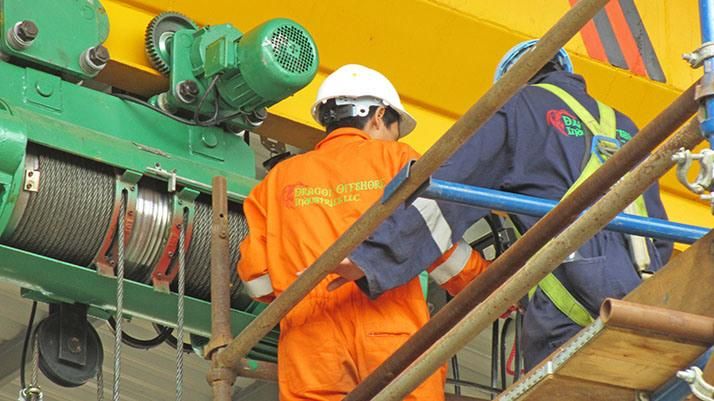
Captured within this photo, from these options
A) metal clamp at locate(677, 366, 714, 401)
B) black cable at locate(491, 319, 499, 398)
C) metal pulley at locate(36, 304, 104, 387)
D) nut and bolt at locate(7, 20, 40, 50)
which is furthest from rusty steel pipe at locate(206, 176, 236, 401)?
metal clamp at locate(677, 366, 714, 401)

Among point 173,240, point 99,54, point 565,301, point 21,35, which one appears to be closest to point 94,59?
point 99,54

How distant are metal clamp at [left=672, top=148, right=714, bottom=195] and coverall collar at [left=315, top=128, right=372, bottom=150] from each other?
2398 millimetres

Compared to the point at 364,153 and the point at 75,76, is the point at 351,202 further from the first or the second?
the point at 75,76

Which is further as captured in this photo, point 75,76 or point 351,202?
point 75,76

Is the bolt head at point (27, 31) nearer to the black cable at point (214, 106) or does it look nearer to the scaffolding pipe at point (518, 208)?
the black cable at point (214, 106)

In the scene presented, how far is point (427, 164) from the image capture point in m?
5.13

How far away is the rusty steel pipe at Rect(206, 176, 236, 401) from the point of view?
6.30 meters

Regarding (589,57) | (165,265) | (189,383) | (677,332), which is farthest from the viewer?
(189,383)

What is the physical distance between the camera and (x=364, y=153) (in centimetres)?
646

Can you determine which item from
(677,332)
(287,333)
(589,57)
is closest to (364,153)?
(287,333)

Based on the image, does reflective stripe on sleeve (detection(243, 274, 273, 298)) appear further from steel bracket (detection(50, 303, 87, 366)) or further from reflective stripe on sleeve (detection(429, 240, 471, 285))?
steel bracket (detection(50, 303, 87, 366))

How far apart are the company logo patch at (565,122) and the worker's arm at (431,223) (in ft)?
0.51

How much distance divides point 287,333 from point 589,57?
7.40 feet

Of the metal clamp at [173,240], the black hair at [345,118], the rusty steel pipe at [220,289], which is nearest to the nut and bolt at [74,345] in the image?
the metal clamp at [173,240]
